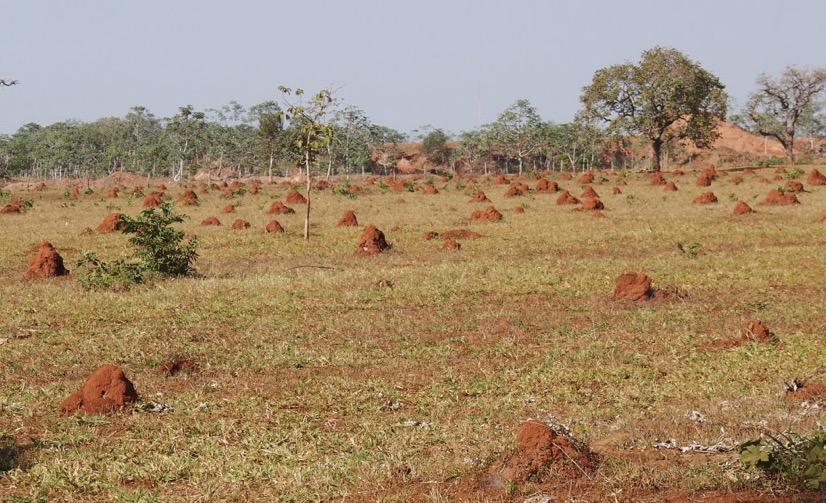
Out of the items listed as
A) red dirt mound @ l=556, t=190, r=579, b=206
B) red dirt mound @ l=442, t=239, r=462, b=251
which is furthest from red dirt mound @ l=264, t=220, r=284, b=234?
red dirt mound @ l=556, t=190, r=579, b=206

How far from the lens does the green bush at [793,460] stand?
6.38m

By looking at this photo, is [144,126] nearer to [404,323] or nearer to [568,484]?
[404,323]

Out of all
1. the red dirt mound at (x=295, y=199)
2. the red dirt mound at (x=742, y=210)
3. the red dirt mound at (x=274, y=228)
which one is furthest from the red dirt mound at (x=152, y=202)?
the red dirt mound at (x=742, y=210)

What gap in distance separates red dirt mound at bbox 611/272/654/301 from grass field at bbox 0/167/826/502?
254 millimetres

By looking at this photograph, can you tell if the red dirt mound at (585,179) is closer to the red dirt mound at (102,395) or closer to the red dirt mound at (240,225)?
the red dirt mound at (240,225)

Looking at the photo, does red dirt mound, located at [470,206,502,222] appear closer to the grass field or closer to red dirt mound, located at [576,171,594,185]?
the grass field

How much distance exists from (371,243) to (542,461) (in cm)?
1746

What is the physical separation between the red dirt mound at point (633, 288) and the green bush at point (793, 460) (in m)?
10.3

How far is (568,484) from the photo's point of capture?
23.5 ft

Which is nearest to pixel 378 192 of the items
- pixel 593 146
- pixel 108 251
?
pixel 108 251

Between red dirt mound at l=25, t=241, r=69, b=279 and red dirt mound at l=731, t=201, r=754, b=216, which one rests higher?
red dirt mound at l=731, t=201, r=754, b=216

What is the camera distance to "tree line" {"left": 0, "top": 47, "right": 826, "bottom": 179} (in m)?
54.3

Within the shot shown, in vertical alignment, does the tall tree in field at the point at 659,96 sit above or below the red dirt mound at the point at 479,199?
above

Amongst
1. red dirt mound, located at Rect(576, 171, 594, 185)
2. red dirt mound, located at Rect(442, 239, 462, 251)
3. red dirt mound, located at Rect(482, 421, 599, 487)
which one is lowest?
red dirt mound, located at Rect(482, 421, 599, 487)
